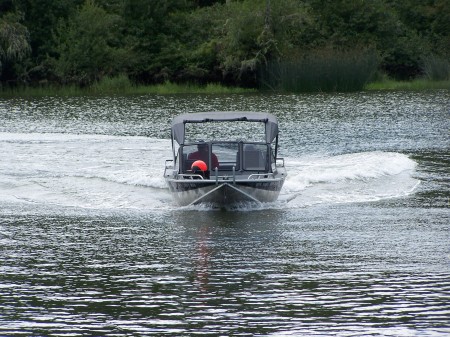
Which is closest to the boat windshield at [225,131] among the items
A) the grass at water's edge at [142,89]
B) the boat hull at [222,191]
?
the boat hull at [222,191]

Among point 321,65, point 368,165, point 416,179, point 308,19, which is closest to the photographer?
point 416,179

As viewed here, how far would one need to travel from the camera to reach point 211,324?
11.9 metres

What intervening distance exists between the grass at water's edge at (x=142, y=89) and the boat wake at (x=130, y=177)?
1101 inches

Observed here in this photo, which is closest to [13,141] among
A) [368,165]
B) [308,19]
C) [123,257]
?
[368,165]

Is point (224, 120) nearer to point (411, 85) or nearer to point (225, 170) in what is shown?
point (225, 170)

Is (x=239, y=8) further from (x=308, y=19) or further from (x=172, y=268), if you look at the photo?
(x=172, y=268)

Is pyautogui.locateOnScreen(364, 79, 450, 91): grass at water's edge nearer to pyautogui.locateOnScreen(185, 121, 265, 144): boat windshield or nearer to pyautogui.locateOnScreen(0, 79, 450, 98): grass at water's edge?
pyautogui.locateOnScreen(0, 79, 450, 98): grass at water's edge

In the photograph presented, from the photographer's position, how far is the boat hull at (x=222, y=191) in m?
20.9

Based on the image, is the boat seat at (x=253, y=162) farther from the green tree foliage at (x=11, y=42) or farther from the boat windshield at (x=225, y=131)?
the green tree foliage at (x=11, y=42)

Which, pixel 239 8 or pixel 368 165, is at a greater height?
pixel 239 8

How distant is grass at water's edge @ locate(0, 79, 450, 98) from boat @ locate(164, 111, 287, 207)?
37518 millimetres

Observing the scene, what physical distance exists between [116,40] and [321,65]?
15.6 m

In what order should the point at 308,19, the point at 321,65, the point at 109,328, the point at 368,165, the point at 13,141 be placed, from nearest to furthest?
the point at 109,328 < the point at 368,165 < the point at 13,141 < the point at 321,65 < the point at 308,19

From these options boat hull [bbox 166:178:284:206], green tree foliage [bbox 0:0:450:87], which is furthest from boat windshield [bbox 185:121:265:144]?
green tree foliage [bbox 0:0:450:87]
